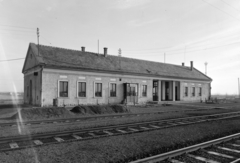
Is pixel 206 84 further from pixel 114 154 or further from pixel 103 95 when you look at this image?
pixel 114 154

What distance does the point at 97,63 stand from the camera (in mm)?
27438

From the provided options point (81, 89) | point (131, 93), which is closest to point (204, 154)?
point (81, 89)

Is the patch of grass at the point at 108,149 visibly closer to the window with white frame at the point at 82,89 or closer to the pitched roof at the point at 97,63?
the window with white frame at the point at 82,89

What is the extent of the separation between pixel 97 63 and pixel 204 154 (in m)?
22.3

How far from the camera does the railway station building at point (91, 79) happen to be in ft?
74.1

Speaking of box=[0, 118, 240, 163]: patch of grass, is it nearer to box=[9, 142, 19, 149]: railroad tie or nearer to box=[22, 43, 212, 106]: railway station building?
box=[9, 142, 19, 149]: railroad tie

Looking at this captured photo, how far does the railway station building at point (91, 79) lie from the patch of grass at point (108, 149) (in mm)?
15549

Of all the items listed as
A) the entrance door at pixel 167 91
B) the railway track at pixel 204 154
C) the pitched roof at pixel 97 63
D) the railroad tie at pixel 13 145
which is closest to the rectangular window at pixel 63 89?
the pitched roof at pixel 97 63

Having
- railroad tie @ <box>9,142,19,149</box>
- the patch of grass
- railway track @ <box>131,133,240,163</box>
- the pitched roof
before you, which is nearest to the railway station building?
the pitched roof

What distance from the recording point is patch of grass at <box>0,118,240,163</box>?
5965 mm

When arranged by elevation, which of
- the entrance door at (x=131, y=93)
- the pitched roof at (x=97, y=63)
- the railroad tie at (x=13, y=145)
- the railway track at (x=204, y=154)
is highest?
the pitched roof at (x=97, y=63)

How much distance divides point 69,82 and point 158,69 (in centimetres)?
1762

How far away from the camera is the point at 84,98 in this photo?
24578 millimetres

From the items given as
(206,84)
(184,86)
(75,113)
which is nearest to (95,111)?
(75,113)
